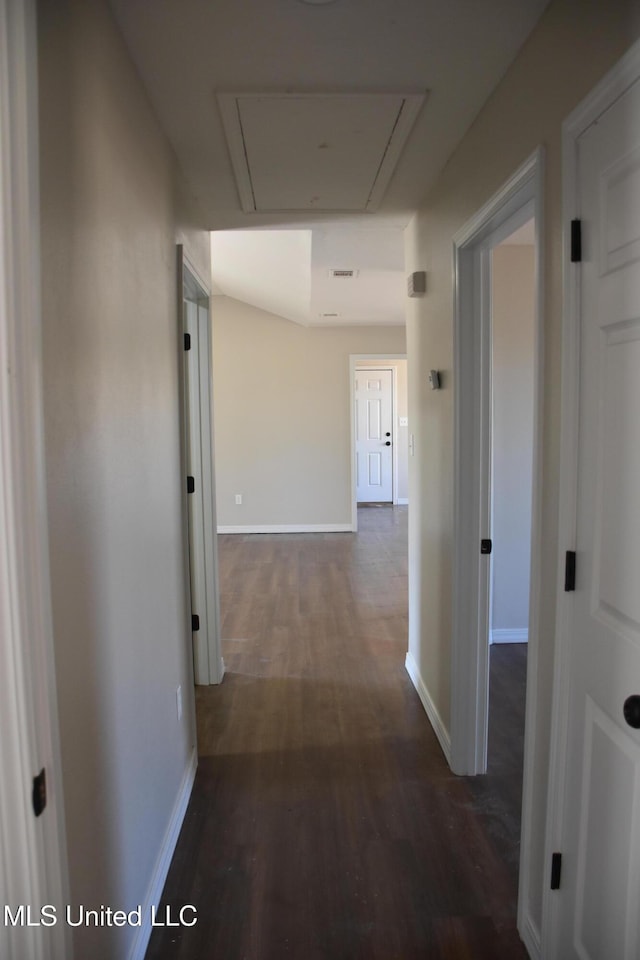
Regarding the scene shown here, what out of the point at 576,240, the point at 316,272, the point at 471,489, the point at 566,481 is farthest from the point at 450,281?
the point at 316,272

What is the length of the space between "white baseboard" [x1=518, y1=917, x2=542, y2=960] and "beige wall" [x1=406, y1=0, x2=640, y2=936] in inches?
1.0

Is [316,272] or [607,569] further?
[316,272]

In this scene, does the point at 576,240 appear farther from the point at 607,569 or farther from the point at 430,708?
the point at 430,708

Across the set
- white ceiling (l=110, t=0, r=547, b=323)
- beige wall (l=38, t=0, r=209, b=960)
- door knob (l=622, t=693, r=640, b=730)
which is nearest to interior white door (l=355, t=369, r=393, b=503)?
white ceiling (l=110, t=0, r=547, b=323)

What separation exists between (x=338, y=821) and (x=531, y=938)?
712mm

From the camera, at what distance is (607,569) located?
45.4 inches

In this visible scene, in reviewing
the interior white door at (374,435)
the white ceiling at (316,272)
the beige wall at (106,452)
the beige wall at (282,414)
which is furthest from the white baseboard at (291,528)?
the beige wall at (106,452)

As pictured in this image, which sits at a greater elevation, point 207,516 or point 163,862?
point 207,516

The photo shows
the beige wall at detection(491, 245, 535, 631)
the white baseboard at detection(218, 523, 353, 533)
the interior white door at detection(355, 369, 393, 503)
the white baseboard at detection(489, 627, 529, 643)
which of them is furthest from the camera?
the interior white door at detection(355, 369, 393, 503)

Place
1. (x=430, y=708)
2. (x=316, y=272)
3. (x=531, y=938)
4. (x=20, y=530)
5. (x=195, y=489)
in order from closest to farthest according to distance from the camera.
Result: (x=20, y=530) → (x=531, y=938) → (x=430, y=708) → (x=195, y=489) → (x=316, y=272)

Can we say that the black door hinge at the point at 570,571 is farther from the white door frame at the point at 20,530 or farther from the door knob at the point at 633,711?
the white door frame at the point at 20,530

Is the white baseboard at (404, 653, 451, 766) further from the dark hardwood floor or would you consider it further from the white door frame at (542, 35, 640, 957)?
the white door frame at (542, 35, 640, 957)

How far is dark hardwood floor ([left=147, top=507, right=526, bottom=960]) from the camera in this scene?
1562 millimetres

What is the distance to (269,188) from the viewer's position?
2.40 meters
